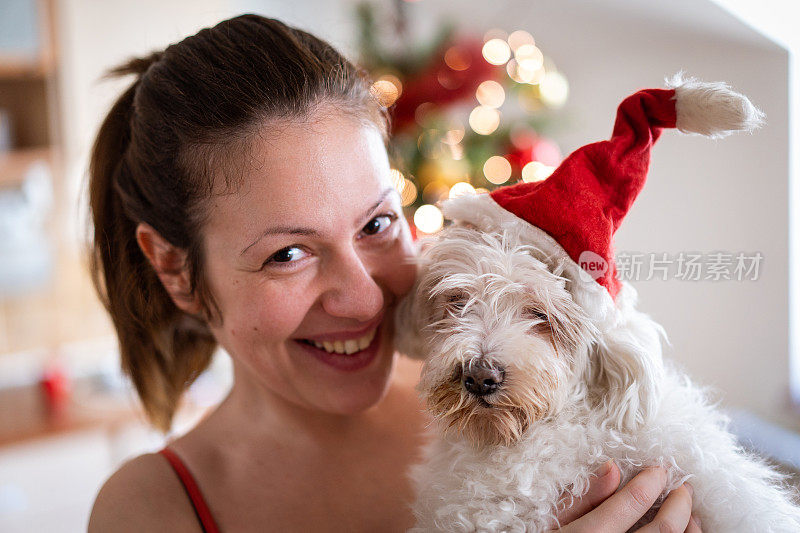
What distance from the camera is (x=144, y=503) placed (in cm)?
99

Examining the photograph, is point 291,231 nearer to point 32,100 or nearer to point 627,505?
point 627,505

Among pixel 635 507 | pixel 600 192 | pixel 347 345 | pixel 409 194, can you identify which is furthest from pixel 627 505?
pixel 409 194

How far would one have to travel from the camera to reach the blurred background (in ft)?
2.90

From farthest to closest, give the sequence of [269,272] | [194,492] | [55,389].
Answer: [55,389] < [194,492] < [269,272]

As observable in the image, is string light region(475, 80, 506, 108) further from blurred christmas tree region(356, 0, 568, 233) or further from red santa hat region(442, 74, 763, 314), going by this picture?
red santa hat region(442, 74, 763, 314)

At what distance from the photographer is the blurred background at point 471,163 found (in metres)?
0.88

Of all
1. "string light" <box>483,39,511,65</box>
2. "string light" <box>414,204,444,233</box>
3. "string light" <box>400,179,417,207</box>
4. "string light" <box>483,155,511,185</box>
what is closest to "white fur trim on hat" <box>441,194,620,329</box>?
"string light" <box>414,204,444,233</box>

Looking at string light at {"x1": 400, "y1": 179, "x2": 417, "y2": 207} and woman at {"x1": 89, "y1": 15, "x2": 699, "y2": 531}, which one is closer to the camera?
woman at {"x1": 89, "y1": 15, "x2": 699, "y2": 531}

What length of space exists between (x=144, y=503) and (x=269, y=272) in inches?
16.6

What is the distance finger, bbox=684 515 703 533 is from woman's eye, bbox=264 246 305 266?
573mm

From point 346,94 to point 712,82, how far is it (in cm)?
49

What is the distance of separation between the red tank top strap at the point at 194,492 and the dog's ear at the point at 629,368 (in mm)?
618

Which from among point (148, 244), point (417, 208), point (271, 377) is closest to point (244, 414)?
point (271, 377)

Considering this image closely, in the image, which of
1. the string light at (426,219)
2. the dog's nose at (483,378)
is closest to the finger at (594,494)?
the dog's nose at (483,378)
